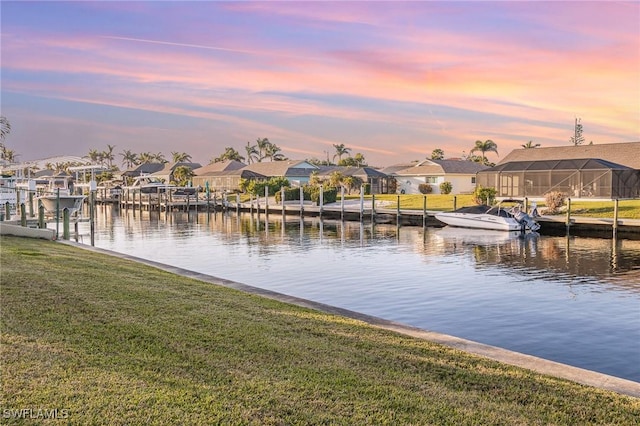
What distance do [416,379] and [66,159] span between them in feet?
134

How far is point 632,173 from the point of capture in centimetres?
5575

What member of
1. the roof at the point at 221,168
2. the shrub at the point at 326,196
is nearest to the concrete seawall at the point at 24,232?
the shrub at the point at 326,196

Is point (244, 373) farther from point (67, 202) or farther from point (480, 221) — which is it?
point (67, 202)

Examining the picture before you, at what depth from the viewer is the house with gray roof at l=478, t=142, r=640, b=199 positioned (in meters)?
Answer: 53.9

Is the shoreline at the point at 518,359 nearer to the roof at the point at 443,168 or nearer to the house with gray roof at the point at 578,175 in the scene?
the house with gray roof at the point at 578,175

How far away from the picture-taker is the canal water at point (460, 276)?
13.4m

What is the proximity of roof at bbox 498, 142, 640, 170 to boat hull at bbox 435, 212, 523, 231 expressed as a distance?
23950 mm

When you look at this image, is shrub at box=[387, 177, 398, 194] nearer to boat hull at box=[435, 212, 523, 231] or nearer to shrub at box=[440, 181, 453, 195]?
shrub at box=[440, 181, 453, 195]

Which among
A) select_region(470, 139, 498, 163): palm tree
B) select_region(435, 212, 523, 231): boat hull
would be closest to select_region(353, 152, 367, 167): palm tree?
select_region(470, 139, 498, 163): palm tree

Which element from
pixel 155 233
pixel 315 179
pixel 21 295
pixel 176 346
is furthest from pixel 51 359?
pixel 315 179

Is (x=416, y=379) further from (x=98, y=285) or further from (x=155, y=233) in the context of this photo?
(x=155, y=233)

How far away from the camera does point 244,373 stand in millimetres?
6898

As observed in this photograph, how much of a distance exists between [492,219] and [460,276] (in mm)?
20835

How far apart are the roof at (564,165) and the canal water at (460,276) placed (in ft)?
60.4
